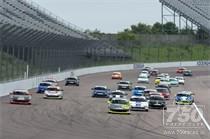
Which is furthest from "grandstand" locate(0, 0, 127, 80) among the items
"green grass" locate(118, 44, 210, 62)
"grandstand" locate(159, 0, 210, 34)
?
"grandstand" locate(159, 0, 210, 34)

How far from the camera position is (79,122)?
1419 inches

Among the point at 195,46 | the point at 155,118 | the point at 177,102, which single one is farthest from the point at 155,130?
the point at 195,46

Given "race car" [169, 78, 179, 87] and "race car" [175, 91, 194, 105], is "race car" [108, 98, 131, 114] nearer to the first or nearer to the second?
"race car" [175, 91, 194, 105]

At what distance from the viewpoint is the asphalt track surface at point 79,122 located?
3031 cm

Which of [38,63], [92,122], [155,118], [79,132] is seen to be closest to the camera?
[79,132]

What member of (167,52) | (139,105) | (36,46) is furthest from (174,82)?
(167,52)

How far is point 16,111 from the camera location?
4147cm

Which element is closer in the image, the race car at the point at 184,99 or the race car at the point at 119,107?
Answer: the race car at the point at 119,107

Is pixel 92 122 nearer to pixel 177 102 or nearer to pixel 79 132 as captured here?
pixel 79 132

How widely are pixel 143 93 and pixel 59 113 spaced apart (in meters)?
16.2

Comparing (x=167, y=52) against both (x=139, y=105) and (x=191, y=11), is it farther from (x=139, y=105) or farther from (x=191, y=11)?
(x=139, y=105)

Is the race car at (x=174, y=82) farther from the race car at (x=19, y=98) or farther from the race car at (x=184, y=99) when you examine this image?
the race car at (x=19, y=98)

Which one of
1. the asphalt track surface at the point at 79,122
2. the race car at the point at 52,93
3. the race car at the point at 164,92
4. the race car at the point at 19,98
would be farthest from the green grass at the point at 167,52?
the race car at the point at 19,98

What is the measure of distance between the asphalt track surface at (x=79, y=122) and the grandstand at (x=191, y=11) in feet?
286
